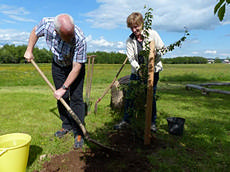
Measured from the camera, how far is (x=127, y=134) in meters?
3.80

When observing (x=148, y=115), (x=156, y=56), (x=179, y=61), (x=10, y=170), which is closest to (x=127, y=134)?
(x=148, y=115)

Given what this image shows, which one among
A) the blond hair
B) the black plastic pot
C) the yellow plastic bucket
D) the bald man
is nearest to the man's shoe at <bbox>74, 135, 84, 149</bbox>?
the bald man

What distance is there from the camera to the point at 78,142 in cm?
340

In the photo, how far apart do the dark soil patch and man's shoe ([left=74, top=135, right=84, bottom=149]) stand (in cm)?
11

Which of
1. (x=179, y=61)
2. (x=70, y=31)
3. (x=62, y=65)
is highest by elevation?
(x=179, y=61)

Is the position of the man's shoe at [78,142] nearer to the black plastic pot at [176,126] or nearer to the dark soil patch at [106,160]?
the dark soil patch at [106,160]

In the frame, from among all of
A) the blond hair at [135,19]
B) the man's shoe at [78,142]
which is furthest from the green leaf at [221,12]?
the man's shoe at [78,142]

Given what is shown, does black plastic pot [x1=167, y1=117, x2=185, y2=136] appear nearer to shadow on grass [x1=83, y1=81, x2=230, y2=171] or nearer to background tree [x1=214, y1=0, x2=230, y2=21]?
shadow on grass [x1=83, y1=81, x2=230, y2=171]

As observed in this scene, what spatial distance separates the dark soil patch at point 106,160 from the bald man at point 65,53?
36cm

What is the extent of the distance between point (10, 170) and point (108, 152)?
4.61 ft

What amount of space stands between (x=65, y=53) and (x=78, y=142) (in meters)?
1.57

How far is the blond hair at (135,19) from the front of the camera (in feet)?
10.6

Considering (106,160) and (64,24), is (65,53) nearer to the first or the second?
(64,24)

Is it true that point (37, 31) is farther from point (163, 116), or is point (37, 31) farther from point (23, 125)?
point (163, 116)
